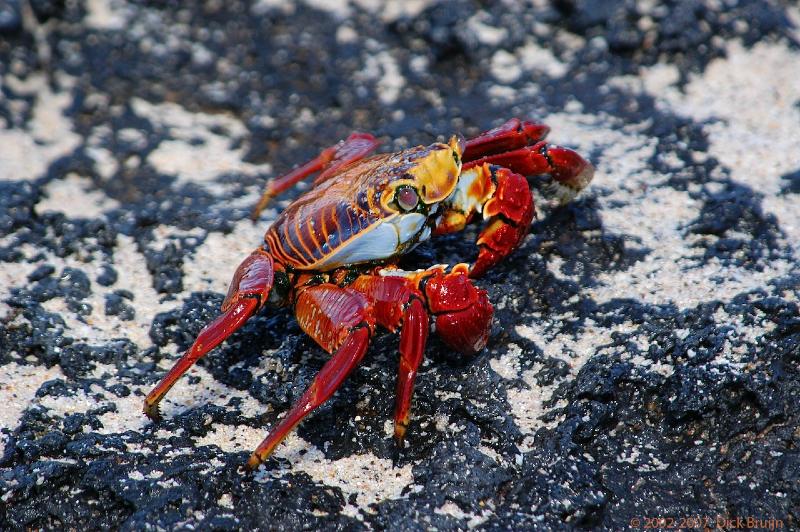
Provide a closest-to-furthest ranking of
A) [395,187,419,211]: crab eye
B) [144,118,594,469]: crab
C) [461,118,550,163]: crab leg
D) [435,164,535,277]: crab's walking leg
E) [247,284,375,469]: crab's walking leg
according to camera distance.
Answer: [247,284,375,469]: crab's walking leg
[144,118,594,469]: crab
[395,187,419,211]: crab eye
[435,164,535,277]: crab's walking leg
[461,118,550,163]: crab leg

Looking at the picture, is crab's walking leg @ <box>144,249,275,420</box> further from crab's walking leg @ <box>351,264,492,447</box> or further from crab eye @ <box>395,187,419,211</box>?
crab eye @ <box>395,187,419,211</box>

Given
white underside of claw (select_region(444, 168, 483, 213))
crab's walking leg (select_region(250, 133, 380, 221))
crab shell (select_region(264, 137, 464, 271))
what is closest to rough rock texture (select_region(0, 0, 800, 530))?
crab's walking leg (select_region(250, 133, 380, 221))

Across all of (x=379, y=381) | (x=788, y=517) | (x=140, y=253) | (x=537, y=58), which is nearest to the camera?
(x=788, y=517)

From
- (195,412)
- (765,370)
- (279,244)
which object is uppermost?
(279,244)

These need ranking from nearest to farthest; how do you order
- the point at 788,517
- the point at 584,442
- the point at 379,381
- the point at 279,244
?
1. the point at 788,517
2. the point at 584,442
3. the point at 379,381
4. the point at 279,244

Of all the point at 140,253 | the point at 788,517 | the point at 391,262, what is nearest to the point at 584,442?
the point at 788,517

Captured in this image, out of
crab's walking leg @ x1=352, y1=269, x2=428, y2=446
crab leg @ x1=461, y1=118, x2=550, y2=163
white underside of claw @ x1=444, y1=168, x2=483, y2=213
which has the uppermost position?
crab leg @ x1=461, y1=118, x2=550, y2=163

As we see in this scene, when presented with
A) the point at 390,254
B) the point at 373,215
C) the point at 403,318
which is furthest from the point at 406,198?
the point at 403,318

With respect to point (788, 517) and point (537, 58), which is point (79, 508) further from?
point (537, 58)
